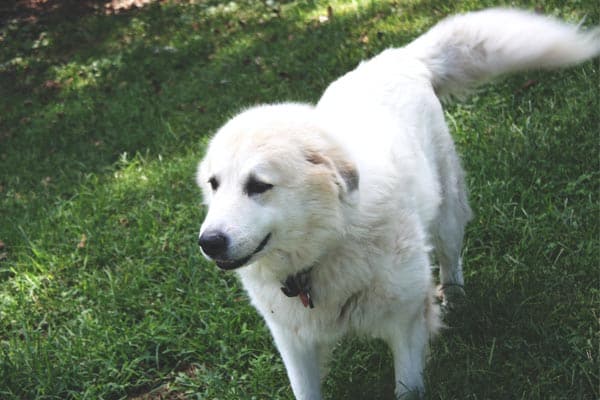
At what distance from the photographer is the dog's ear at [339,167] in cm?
252

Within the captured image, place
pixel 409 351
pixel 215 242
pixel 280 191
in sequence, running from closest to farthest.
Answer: pixel 215 242
pixel 280 191
pixel 409 351

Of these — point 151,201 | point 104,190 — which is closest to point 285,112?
point 151,201

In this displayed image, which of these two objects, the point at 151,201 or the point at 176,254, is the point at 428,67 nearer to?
the point at 176,254

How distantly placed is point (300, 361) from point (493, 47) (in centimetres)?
211

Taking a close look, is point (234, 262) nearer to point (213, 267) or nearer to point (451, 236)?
point (451, 236)

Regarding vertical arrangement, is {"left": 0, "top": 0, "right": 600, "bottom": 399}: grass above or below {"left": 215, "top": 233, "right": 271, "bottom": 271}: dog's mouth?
below

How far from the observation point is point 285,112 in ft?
8.99

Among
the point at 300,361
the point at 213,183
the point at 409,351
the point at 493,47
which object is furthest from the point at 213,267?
the point at 493,47

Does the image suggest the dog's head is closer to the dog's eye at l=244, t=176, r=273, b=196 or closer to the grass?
the dog's eye at l=244, t=176, r=273, b=196

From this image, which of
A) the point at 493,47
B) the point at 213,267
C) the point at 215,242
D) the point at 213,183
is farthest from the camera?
the point at 213,267

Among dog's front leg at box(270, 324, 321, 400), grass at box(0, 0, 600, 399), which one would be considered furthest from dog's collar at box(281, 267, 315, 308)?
grass at box(0, 0, 600, 399)

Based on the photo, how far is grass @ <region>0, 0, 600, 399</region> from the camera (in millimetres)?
3129

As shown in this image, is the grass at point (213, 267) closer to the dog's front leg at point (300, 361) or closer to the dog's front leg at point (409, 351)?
the dog's front leg at point (409, 351)

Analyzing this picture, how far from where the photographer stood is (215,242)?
2350mm
